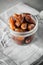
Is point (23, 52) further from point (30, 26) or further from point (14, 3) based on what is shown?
point (14, 3)

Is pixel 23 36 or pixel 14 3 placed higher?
pixel 14 3

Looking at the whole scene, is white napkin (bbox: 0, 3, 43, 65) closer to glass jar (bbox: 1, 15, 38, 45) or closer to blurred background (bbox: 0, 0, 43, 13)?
glass jar (bbox: 1, 15, 38, 45)

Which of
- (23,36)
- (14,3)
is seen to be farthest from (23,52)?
(14,3)

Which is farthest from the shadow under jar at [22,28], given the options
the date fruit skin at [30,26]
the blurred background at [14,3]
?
the blurred background at [14,3]

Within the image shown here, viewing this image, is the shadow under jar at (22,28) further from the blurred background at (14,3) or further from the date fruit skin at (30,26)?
the blurred background at (14,3)

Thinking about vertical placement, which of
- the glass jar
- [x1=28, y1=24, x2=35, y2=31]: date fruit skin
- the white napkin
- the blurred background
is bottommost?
the white napkin

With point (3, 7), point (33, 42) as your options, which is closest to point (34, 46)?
point (33, 42)

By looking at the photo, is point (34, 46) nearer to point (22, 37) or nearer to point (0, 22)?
point (22, 37)

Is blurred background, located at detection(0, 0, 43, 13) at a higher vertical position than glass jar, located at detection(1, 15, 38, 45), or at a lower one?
higher

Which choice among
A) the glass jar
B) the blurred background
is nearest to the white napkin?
the glass jar
